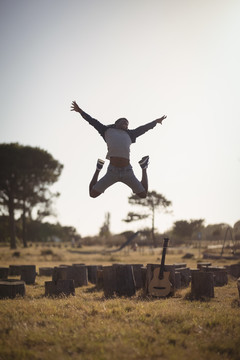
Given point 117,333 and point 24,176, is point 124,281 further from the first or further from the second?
point 24,176

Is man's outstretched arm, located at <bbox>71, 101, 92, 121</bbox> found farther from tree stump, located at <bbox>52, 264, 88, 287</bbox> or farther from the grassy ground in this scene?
tree stump, located at <bbox>52, 264, 88, 287</bbox>

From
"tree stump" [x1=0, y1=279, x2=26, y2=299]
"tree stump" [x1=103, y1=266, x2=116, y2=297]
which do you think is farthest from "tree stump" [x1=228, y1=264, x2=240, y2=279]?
"tree stump" [x1=0, y1=279, x2=26, y2=299]

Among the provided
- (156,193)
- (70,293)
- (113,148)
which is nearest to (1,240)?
(156,193)

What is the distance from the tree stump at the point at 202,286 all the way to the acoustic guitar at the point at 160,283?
0.74m

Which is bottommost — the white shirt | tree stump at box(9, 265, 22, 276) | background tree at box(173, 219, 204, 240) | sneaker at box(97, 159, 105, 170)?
Result: tree stump at box(9, 265, 22, 276)

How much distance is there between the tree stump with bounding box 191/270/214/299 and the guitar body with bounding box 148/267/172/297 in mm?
748

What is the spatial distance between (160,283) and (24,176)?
33901mm

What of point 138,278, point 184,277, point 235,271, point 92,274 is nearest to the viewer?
point 138,278

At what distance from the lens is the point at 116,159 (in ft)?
20.9

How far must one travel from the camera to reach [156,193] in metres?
49.9

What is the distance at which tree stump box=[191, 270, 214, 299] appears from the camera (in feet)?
30.0

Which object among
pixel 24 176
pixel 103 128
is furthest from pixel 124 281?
pixel 24 176

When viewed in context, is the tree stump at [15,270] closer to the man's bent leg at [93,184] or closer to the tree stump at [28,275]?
the tree stump at [28,275]

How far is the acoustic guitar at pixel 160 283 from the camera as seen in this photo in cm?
918
